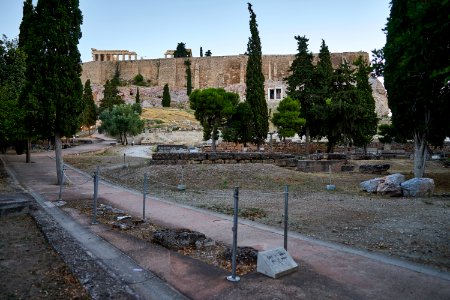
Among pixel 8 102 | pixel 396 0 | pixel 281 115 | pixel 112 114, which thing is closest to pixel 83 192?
pixel 8 102

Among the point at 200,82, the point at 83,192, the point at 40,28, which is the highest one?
the point at 200,82

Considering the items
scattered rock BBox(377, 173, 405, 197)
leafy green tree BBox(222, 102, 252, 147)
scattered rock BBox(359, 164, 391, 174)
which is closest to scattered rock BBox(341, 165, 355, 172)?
scattered rock BBox(359, 164, 391, 174)

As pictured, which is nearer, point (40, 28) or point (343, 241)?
point (343, 241)

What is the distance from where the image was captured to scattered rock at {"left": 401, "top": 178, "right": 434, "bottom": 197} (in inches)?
489

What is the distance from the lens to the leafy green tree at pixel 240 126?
107ft

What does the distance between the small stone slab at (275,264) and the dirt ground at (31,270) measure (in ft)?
7.75

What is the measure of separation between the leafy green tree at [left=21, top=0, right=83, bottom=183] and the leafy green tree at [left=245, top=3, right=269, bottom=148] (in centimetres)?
1977

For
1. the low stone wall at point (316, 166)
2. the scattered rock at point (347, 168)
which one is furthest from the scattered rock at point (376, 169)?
the low stone wall at point (316, 166)

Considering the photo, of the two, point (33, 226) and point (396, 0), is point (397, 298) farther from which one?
point (396, 0)

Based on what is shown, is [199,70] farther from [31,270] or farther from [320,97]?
[31,270]

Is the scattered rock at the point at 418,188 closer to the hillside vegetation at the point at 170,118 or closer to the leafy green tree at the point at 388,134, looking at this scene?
the leafy green tree at the point at 388,134

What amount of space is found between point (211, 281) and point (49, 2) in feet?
46.4

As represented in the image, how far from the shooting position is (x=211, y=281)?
15.3ft

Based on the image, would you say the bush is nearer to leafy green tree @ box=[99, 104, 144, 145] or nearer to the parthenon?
the parthenon
